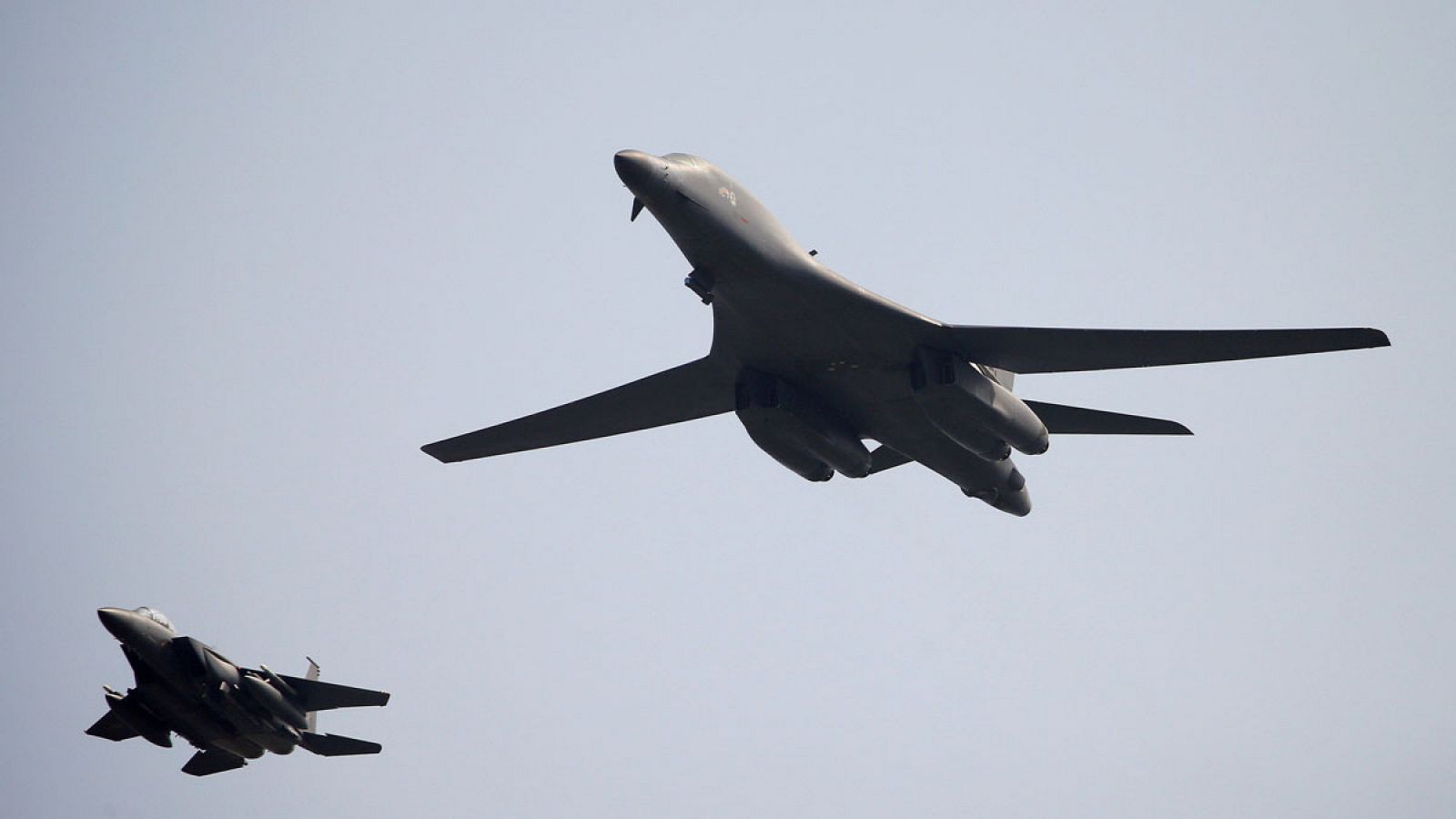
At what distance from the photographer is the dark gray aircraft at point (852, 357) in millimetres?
22312

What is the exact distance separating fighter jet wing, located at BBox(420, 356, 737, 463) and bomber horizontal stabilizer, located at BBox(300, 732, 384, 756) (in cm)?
829

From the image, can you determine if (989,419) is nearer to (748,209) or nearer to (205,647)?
(748,209)

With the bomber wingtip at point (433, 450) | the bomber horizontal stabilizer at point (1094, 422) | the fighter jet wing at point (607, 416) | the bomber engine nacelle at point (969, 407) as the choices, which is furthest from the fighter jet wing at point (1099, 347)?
Result: the bomber wingtip at point (433, 450)

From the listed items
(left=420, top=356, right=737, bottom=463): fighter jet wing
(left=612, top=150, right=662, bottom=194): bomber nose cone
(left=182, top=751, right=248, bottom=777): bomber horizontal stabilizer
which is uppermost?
(left=612, top=150, right=662, bottom=194): bomber nose cone

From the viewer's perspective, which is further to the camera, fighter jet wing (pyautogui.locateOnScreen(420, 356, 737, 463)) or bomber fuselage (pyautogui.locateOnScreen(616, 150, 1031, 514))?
fighter jet wing (pyautogui.locateOnScreen(420, 356, 737, 463))

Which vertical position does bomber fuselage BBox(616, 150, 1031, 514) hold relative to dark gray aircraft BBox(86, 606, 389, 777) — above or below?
above

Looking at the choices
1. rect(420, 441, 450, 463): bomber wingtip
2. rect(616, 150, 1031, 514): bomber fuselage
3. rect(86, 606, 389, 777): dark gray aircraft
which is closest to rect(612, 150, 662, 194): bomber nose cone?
rect(616, 150, 1031, 514): bomber fuselage

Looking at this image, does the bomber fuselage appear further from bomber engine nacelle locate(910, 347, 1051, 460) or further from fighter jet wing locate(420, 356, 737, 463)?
fighter jet wing locate(420, 356, 737, 463)

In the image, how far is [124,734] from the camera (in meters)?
31.0

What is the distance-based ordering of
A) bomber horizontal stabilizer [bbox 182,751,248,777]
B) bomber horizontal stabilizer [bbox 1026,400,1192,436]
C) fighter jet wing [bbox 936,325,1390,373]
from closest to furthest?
1. fighter jet wing [bbox 936,325,1390,373]
2. bomber horizontal stabilizer [bbox 1026,400,1192,436]
3. bomber horizontal stabilizer [bbox 182,751,248,777]

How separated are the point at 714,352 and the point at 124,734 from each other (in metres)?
17.2

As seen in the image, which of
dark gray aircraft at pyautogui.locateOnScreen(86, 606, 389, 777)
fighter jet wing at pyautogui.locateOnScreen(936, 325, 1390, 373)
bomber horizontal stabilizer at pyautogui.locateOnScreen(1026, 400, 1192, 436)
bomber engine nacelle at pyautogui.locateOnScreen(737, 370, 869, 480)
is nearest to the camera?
fighter jet wing at pyautogui.locateOnScreen(936, 325, 1390, 373)

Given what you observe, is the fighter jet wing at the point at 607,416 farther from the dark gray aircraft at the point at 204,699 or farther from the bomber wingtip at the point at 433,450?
the dark gray aircraft at the point at 204,699

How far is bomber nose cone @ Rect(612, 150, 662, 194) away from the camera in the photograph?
21297 mm
